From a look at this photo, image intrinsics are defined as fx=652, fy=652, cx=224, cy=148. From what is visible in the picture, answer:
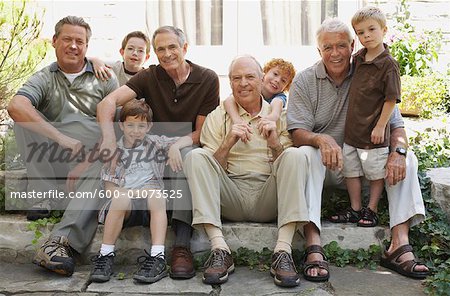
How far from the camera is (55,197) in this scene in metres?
3.83

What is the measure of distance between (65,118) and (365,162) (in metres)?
1.77

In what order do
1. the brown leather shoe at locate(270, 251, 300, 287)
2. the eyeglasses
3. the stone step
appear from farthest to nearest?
the eyeglasses, the stone step, the brown leather shoe at locate(270, 251, 300, 287)

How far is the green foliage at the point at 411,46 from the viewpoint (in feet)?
22.4

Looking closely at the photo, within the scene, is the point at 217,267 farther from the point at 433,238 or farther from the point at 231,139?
the point at 433,238

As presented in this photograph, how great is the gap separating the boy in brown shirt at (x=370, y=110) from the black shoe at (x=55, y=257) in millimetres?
1492

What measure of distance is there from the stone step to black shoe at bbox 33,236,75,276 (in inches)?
9.0

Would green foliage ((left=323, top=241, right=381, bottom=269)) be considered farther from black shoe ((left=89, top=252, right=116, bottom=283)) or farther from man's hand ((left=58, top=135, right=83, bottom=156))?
man's hand ((left=58, top=135, right=83, bottom=156))

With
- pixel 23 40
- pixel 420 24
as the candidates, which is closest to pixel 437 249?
pixel 23 40

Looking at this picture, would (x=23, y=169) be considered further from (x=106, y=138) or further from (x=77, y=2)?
(x=77, y=2)

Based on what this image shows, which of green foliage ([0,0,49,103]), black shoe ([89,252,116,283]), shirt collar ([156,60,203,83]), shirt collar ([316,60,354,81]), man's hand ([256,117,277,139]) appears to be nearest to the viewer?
black shoe ([89,252,116,283])

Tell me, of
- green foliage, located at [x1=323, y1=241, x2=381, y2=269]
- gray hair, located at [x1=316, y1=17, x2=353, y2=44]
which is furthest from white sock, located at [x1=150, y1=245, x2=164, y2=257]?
gray hair, located at [x1=316, y1=17, x2=353, y2=44]

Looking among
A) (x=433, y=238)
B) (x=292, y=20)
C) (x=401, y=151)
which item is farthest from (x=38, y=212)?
(x=292, y=20)

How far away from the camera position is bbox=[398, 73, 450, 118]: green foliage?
20.4 feet

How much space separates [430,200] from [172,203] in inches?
58.9
